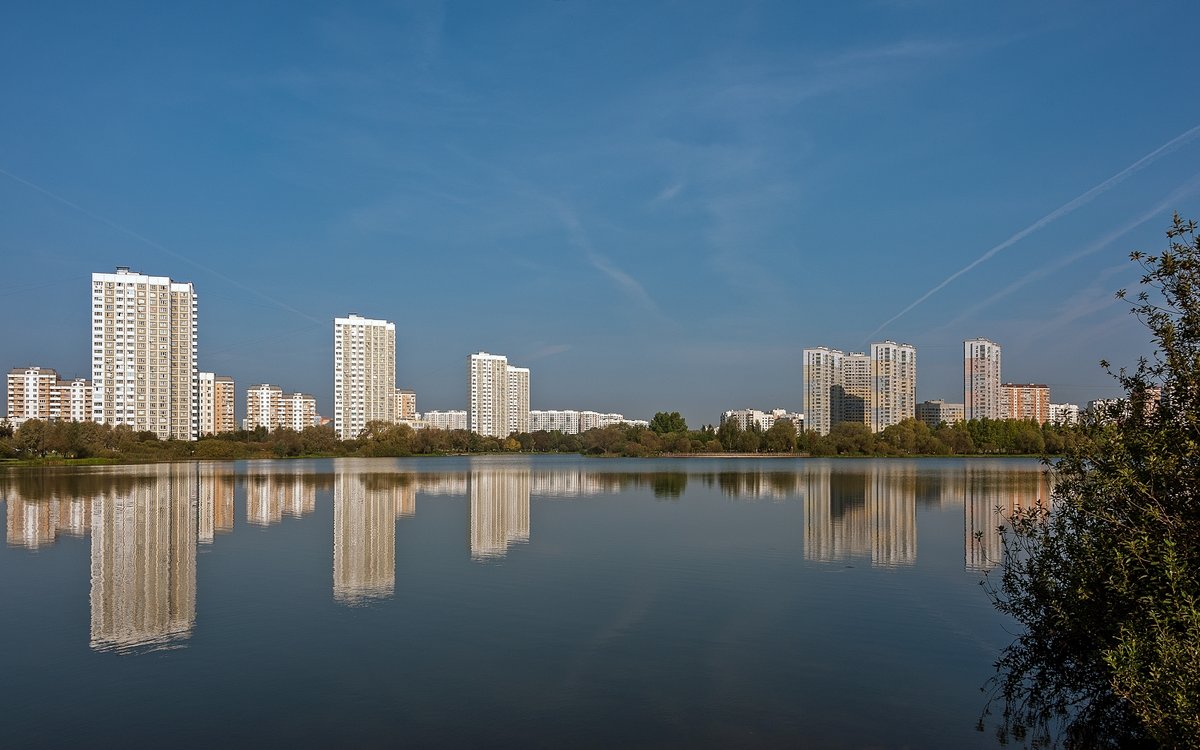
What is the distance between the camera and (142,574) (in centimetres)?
2006

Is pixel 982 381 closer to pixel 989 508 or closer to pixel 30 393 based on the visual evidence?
Result: pixel 989 508

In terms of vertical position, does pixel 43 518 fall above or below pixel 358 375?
below

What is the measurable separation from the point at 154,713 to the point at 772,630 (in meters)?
9.64

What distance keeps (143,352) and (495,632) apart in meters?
121

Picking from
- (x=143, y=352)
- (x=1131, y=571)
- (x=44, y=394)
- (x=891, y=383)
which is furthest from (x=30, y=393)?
(x=1131, y=571)

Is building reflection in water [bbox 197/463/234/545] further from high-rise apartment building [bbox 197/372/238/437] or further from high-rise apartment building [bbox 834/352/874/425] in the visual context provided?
high-rise apartment building [bbox 834/352/874/425]

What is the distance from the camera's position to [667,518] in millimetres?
33688

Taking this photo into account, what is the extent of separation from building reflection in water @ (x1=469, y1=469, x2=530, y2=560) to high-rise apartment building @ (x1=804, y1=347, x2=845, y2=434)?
133196mm

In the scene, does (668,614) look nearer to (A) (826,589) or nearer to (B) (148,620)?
(A) (826,589)

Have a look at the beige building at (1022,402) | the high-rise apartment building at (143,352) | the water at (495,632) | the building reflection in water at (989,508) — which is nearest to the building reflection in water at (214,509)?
the water at (495,632)

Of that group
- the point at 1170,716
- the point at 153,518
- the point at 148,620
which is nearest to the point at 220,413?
the point at 153,518

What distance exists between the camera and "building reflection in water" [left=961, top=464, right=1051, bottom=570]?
2233 centimetres

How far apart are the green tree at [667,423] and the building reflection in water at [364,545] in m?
116

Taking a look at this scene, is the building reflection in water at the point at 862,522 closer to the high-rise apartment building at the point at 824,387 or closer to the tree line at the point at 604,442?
the tree line at the point at 604,442
